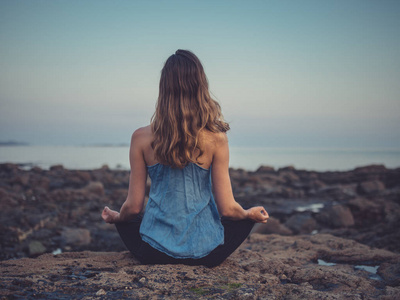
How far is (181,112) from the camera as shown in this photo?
2.57 meters

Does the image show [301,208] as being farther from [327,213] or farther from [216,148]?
[216,148]

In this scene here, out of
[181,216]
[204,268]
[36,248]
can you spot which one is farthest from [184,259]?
[36,248]

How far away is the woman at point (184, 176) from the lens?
2.56 m

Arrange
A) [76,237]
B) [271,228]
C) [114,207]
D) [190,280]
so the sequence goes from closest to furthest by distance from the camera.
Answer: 1. [190,280]
2. [76,237]
3. [271,228]
4. [114,207]

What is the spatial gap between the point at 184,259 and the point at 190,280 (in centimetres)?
28

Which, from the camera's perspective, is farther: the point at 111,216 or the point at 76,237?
the point at 76,237

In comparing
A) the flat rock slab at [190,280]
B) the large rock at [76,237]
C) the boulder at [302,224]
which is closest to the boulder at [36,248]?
the large rock at [76,237]

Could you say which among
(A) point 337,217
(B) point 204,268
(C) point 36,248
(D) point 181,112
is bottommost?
(C) point 36,248

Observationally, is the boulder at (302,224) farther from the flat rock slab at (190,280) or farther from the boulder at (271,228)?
the flat rock slab at (190,280)

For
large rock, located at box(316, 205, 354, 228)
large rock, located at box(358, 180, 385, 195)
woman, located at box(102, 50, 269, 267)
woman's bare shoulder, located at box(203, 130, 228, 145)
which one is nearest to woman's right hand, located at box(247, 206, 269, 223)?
woman, located at box(102, 50, 269, 267)

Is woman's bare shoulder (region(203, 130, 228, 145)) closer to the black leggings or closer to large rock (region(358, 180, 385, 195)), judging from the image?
the black leggings

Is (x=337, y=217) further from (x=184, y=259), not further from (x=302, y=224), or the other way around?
(x=184, y=259)

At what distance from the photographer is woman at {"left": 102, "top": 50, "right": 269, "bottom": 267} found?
2.56 meters

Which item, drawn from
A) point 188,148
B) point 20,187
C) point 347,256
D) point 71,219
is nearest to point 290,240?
point 347,256
